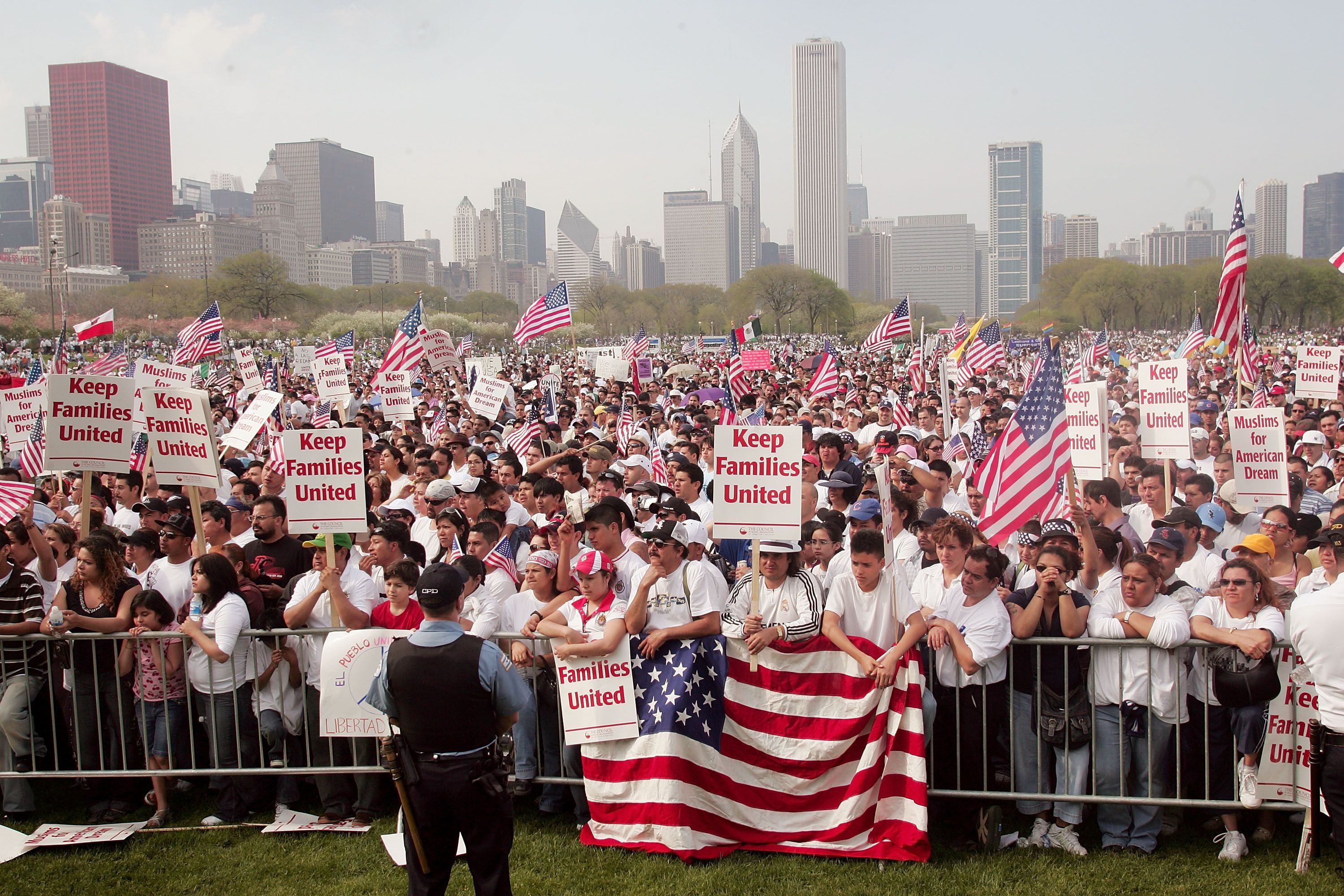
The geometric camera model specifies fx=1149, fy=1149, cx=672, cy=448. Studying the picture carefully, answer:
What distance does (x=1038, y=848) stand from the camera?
21.4 feet

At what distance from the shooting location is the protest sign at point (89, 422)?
28.4 feet

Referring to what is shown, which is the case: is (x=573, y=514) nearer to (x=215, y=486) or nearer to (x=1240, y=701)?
(x=215, y=486)

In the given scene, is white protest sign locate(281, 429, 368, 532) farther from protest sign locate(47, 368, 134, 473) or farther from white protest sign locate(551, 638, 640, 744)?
protest sign locate(47, 368, 134, 473)

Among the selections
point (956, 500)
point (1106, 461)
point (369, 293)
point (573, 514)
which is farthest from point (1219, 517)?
point (369, 293)

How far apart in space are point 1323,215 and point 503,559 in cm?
19197

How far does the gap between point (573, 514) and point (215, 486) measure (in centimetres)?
318

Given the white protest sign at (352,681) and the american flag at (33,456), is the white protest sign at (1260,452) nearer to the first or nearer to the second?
the white protest sign at (352,681)

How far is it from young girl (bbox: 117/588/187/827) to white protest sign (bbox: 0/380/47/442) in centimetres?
906

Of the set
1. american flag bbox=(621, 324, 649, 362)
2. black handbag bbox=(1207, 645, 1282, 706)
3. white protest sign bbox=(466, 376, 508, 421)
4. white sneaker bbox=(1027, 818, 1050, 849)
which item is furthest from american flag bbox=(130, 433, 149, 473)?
american flag bbox=(621, 324, 649, 362)

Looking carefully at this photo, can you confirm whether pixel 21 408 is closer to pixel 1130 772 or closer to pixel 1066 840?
pixel 1066 840

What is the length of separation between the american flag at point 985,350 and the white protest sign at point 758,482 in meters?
22.1

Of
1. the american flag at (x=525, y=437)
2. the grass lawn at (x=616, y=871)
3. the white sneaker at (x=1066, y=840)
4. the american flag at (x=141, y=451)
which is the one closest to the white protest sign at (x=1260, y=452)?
the grass lawn at (x=616, y=871)

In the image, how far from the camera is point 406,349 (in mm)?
21125

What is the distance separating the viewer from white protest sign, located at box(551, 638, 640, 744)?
6.61 meters
